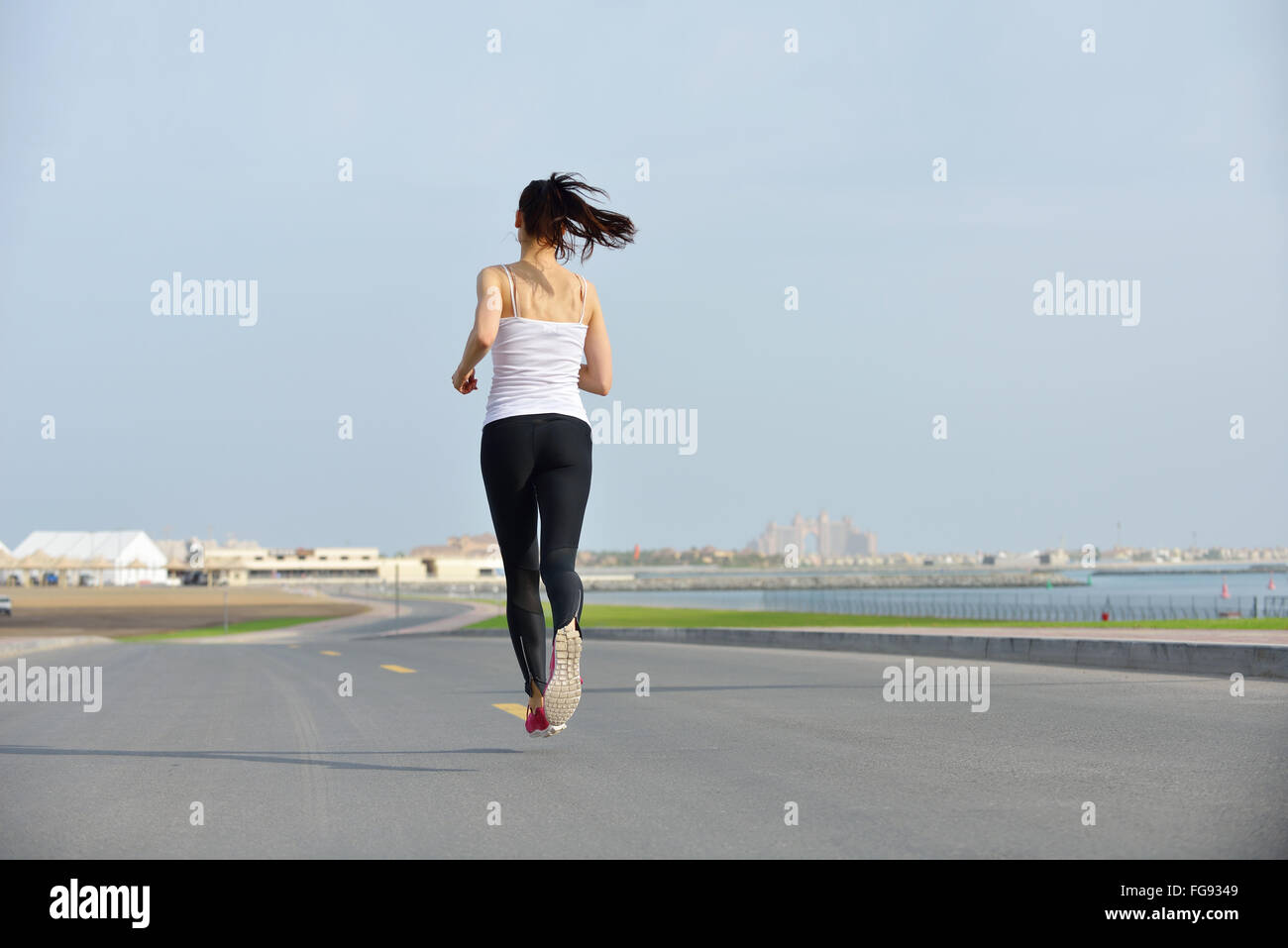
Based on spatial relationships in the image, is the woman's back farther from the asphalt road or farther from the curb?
the curb

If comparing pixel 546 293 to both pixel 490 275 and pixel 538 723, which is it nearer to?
pixel 490 275

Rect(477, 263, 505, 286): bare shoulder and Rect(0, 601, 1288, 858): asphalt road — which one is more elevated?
Rect(477, 263, 505, 286): bare shoulder

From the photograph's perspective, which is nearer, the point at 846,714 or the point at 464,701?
the point at 846,714

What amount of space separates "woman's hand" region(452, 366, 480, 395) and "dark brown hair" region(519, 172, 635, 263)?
808 millimetres

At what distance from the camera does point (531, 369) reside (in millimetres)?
6395

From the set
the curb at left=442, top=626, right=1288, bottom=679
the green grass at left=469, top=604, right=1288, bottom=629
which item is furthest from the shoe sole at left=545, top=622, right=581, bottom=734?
the green grass at left=469, top=604, right=1288, bottom=629

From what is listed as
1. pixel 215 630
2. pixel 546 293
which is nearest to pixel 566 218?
pixel 546 293

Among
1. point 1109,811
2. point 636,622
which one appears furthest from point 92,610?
point 1109,811

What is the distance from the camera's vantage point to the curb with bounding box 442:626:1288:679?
13.2 metres

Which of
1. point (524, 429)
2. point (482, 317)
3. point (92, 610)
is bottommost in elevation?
point (92, 610)
